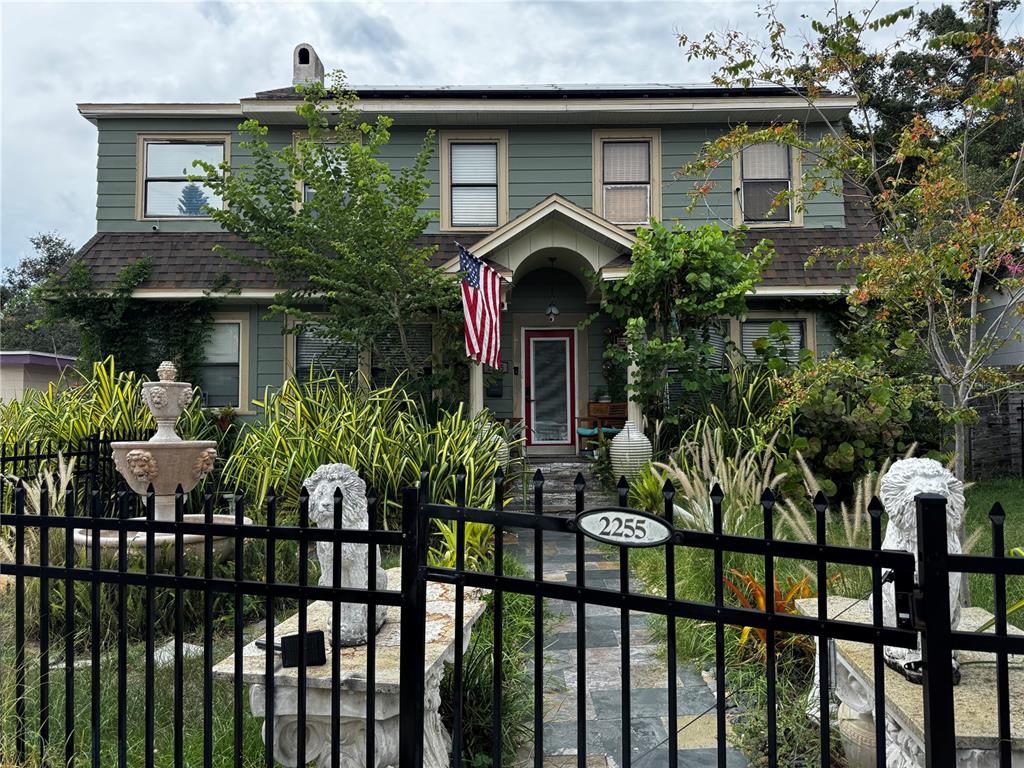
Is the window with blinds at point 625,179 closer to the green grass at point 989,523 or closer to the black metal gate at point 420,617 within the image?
the green grass at point 989,523

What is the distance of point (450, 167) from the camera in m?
12.5

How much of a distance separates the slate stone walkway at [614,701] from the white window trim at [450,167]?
26.4 feet

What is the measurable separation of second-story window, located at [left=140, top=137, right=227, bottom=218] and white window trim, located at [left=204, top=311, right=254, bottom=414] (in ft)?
6.70

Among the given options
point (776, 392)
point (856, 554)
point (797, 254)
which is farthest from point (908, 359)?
point (856, 554)

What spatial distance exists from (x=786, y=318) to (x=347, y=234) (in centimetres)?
757

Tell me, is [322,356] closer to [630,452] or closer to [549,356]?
[549,356]

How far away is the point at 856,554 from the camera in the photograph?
1906 mm

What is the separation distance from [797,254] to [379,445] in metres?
8.15

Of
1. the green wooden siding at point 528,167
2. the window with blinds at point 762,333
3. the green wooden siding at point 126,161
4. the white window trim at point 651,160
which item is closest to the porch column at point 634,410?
the window with blinds at point 762,333

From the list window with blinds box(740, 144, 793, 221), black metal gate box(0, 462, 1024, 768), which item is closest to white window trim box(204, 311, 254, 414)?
black metal gate box(0, 462, 1024, 768)

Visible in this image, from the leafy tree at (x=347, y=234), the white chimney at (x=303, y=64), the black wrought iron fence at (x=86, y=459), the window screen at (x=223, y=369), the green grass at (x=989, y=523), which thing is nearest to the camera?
the green grass at (x=989, y=523)

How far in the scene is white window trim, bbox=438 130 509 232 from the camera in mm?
12461

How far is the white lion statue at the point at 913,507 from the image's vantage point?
8.46 ft

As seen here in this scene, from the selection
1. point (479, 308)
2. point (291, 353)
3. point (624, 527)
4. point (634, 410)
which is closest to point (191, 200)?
point (291, 353)
